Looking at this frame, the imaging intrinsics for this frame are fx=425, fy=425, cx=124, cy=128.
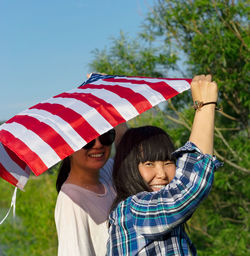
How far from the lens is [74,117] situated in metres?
1.43

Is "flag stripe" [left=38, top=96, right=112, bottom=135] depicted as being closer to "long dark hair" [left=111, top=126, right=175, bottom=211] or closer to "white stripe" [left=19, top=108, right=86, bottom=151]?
"white stripe" [left=19, top=108, right=86, bottom=151]

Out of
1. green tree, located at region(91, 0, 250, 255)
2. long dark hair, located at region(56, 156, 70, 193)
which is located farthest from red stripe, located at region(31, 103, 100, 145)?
green tree, located at region(91, 0, 250, 255)

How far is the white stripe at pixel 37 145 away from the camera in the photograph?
1312 mm

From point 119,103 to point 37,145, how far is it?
32 centimetres

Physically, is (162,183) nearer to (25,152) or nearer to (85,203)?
(85,203)

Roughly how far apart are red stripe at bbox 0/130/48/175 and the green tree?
2.79m

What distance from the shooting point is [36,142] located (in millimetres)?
1354

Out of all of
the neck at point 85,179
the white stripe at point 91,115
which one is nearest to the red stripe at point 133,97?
the white stripe at point 91,115

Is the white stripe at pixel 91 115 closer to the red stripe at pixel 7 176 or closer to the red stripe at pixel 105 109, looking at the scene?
the red stripe at pixel 105 109

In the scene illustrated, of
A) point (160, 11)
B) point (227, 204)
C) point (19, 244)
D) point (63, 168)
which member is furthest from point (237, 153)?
point (19, 244)

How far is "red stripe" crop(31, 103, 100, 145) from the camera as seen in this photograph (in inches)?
54.7

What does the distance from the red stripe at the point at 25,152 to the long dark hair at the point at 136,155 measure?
0.45 metres

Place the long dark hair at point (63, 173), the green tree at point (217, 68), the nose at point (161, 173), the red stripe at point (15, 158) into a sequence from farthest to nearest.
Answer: the green tree at point (217, 68) → the long dark hair at point (63, 173) → the red stripe at point (15, 158) → the nose at point (161, 173)


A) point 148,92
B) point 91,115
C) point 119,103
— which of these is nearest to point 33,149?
point 91,115
